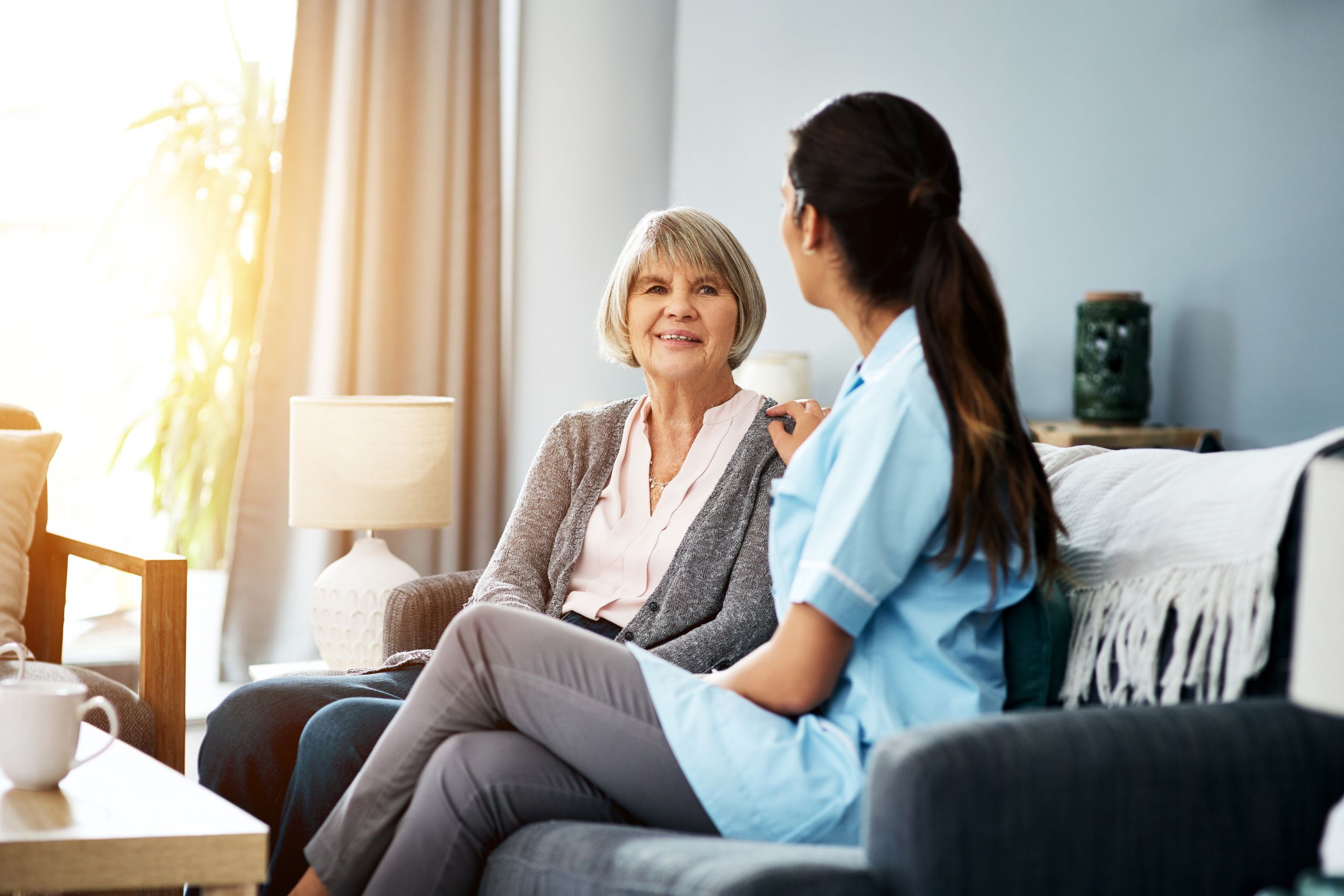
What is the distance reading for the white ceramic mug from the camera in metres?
1.32

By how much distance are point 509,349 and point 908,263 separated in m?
2.65

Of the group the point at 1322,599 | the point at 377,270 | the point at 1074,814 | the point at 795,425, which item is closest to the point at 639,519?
the point at 795,425

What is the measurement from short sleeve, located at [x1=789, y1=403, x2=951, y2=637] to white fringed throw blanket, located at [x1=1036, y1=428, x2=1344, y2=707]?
264 millimetres

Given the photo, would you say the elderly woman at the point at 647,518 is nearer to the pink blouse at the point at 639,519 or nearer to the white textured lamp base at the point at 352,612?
the pink blouse at the point at 639,519

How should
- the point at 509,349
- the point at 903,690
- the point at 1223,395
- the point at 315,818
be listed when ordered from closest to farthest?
1. the point at 903,690
2. the point at 315,818
3. the point at 1223,395
4. the point at 509,349

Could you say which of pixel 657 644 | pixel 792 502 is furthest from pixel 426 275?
pixel 792 502

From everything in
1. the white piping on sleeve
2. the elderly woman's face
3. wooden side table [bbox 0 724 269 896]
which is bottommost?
wooden side table [bbox 0 724 269 896]

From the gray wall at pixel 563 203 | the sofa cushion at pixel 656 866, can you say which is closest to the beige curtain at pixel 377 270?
the gray wall at pixel 563 203

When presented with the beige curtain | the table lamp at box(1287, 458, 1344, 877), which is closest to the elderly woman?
the table lamp at box(1287, 458, 1344, 877)

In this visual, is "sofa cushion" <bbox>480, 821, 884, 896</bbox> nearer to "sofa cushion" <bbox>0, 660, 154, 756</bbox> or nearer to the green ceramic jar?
"sofa cushion" <bbox>0, 660, 154, 756</bbox>

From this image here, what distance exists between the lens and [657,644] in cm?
189

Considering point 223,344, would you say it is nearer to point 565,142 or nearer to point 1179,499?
point 565,142

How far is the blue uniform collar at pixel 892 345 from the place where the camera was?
1.41 meters

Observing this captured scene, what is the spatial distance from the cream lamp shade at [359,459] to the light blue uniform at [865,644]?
134cm
